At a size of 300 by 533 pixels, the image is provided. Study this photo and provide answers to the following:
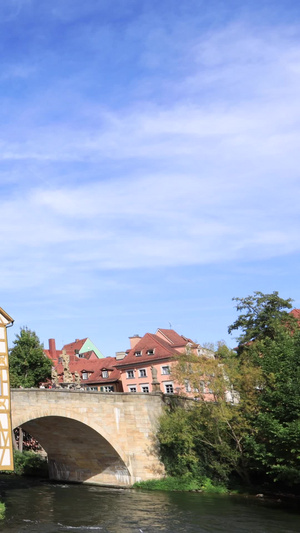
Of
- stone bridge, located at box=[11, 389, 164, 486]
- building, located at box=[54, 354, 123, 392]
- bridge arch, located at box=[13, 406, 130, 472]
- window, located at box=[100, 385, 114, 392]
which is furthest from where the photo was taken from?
window, located at box=[100, 385, 114, 392]

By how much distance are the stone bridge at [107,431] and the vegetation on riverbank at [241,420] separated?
3.84 ft

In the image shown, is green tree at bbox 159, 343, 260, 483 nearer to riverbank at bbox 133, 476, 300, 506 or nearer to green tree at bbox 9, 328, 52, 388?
riverbank at bbox 133, 476, 300, 506

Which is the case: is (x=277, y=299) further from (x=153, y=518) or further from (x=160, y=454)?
(x=153, y=518)

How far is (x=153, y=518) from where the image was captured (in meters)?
27.4

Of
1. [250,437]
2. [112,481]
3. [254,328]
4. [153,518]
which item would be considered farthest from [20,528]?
[254,328]

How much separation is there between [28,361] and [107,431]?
15572 mm

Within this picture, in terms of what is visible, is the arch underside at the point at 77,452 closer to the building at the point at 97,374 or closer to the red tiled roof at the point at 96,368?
the building at the point at 97,374

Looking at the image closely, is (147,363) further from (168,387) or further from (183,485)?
(183,485)

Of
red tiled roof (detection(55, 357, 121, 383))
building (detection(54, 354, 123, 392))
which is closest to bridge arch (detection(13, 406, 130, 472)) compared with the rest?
building (detection(54, 354, 123, 392))

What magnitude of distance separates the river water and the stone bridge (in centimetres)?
248

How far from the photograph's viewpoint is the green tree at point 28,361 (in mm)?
51513

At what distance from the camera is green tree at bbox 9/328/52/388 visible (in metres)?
51.5

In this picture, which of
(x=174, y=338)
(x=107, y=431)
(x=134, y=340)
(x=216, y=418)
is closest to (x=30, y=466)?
(x=107, y=431)

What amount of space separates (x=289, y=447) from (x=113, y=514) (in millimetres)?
9143
